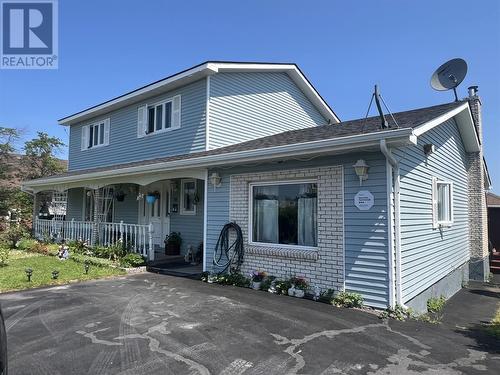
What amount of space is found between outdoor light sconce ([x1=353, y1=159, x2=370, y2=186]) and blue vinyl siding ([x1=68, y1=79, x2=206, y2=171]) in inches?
241

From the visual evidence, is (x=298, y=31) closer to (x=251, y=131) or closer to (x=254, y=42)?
(x=254, y=42)

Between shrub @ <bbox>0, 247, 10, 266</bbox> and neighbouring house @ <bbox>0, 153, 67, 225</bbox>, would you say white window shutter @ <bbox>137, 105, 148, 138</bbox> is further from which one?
neighbouring house @ <bbox>0, 153, 67, 225</bbox>

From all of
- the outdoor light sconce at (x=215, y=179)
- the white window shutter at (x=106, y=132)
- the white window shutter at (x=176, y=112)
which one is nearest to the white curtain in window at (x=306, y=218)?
the outdoor light sconce at (x=215, y=179)

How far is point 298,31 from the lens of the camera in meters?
12.2

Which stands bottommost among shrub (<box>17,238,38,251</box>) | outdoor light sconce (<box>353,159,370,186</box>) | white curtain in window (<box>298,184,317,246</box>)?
shrub (<box>17,238,38,251</box>)

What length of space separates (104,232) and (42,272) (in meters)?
3.95

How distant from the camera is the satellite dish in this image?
9938mm

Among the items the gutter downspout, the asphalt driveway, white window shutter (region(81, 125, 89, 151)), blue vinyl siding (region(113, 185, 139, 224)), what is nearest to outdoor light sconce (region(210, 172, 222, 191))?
the asphalt driveway

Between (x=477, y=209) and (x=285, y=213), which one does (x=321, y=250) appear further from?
(x=477, y=209)

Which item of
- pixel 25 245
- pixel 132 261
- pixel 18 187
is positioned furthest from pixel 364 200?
pixel 18 187

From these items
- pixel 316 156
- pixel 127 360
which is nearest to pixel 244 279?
pixel 316 156

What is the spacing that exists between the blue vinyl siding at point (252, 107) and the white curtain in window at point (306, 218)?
15.9ft

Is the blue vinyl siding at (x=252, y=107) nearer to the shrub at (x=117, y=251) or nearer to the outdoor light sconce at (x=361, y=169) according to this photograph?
the shrub at (x=117, y=251)

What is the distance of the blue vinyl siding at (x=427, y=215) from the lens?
6.53 m
